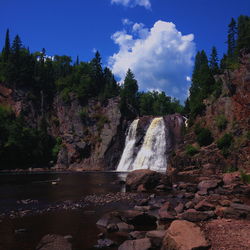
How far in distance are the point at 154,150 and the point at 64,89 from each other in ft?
161

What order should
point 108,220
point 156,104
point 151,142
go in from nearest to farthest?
point 108,220
point 151,142
point 156,104

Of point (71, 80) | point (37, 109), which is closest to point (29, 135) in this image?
point (37, 109)

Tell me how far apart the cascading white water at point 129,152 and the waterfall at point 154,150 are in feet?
8.44

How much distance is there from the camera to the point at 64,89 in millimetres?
108312

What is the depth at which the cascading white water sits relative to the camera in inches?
3091

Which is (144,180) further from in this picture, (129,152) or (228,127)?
(129,152)

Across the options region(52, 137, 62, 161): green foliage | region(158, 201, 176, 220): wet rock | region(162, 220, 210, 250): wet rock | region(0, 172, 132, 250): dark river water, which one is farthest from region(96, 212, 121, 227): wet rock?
region(52, 137, 62, 161): green foliage

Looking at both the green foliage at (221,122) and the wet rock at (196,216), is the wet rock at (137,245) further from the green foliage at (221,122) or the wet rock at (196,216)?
the green foliage at (221,122)

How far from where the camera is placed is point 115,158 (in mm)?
83250

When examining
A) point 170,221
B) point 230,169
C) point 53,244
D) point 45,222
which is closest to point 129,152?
point 230,169

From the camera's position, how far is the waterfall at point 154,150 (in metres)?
72.4

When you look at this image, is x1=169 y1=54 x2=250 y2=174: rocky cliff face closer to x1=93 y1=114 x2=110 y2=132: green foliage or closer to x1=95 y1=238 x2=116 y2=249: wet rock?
x1=93 y1=114 x2=110 y2=132: green foliage

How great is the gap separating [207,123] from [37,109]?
62793 mm

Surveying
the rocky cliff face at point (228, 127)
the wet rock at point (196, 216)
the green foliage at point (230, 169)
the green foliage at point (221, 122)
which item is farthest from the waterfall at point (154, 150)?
the wet rock at point (196, 216)
